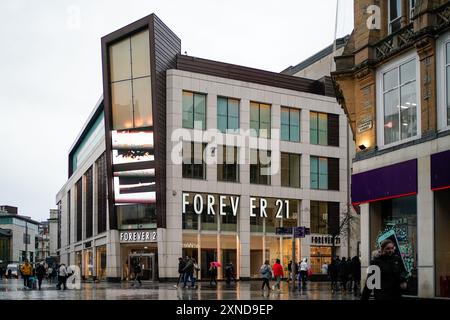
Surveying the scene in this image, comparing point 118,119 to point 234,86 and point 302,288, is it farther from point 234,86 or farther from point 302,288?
point 302,288

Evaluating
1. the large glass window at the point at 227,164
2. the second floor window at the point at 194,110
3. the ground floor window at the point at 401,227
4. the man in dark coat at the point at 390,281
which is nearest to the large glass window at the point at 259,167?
the large glass window at the point at 227,164

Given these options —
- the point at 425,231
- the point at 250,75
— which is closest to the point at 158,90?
the point at 250,75

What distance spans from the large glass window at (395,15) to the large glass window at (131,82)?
29.5 metres

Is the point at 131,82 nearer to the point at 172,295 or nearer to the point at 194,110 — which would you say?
the point at 194,110

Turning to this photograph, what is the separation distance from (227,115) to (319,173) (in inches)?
443

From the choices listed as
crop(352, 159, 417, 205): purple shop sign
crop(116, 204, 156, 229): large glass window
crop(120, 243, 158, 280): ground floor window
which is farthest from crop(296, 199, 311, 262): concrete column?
crop(352, 159, 417, 205): purple shop sign

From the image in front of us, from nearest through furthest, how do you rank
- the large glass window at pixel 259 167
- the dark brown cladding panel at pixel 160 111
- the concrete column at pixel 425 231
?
the concrete column at pixel 425 231, the dark brown cladding panel at pixel 160 111, the large glass window at pixel 259 167

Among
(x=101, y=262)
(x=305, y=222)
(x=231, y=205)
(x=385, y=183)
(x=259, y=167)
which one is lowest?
(x=101, y=262)

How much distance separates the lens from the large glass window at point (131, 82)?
5425 centimetres

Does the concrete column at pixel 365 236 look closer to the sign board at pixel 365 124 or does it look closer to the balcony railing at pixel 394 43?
the sign board at pixel 365 124

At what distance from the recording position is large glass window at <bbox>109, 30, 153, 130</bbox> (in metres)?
54.2

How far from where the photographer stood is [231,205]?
56688 millimetres

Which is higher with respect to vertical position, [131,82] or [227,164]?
[131,82]

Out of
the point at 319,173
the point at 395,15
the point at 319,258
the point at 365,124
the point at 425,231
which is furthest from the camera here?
the point at 319,173
